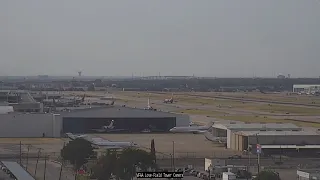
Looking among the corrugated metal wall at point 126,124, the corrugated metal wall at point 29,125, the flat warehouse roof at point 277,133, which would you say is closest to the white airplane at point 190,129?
the corrugated metal wall at point 126,124

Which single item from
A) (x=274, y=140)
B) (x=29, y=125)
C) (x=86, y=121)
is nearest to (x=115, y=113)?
(x=86, y=121)

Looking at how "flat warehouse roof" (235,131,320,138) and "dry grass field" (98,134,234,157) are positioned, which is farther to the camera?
"flat warehouse roof" (235,131,320,138)

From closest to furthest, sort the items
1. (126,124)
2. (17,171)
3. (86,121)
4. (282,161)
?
1. (17,171)
2. (282,161)
3. (86,121)
4. (126,124)

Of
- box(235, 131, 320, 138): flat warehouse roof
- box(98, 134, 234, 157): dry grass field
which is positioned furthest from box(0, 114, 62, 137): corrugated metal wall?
box(235, 131, 320, 138): flat warehouse roof

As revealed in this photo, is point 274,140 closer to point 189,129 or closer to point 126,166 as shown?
point 189,129

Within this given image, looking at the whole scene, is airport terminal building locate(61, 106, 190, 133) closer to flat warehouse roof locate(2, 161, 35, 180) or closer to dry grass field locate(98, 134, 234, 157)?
dry grass field locate(98, 134, 234, 157)

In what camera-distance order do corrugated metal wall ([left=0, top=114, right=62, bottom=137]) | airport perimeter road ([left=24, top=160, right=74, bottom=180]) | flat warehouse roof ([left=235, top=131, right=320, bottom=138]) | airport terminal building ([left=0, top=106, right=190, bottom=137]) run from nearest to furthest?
1. airport perimeter road ([left=24, top=160, right=74, bottom=180])
2. flat warehouse roof ([left=235, top=131, right=320, bottom=138])
3. corrugated metal wall ([left=0, top=114, right=62, bottom=137])
4. airport terminal building ([left=0, top=106, right=190, bottom=137])
